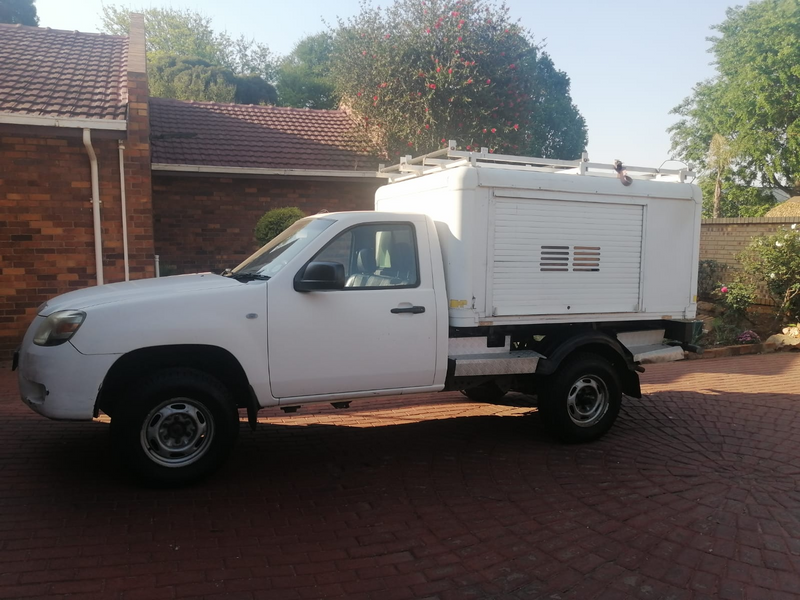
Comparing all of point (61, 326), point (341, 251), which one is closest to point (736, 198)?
point (341, 251)

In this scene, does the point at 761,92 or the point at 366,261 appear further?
the point at 761,92

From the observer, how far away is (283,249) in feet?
18.0

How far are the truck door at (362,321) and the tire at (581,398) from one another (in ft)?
3.98

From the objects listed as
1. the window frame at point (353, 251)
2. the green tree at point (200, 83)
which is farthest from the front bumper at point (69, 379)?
the green tree at point (200, 83)

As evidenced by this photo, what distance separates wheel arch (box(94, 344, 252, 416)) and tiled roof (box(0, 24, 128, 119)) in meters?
6.04

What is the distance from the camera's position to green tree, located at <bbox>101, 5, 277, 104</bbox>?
31.0 metres

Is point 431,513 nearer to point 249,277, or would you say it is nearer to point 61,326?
point 249,277

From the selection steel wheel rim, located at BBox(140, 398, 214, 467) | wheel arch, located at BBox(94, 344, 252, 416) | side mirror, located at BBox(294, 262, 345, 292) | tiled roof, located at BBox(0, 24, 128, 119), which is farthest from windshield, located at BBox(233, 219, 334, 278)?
tiled roof, located at BBox(0, 24, 128, 119)

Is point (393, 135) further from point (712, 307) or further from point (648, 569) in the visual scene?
point (648, 569)

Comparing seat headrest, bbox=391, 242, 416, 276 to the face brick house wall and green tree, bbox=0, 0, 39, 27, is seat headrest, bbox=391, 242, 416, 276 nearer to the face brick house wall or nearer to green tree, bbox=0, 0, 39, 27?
the face brick house wall

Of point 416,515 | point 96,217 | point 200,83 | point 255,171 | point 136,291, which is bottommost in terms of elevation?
point 416,515

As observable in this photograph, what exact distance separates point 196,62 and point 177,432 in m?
33.8

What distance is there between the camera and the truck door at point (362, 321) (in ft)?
16.4

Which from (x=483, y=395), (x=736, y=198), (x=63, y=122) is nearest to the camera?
(x=483, y=395)
